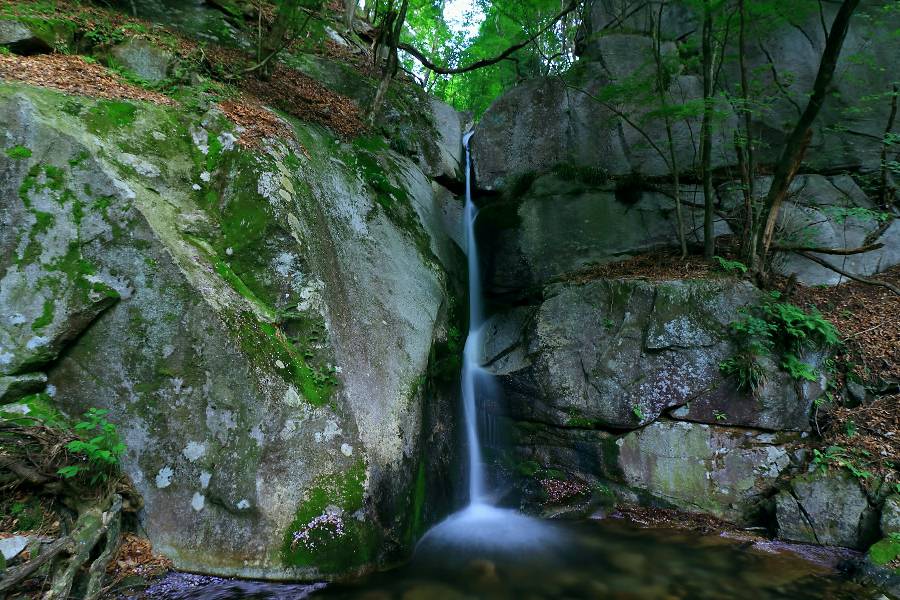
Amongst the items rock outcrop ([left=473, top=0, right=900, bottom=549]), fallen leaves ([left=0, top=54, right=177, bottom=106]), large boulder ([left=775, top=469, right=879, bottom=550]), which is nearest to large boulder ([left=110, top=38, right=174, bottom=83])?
fallen leaves ([left=0, top=54, right=177, bottom=106])

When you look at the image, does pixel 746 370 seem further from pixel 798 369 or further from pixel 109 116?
pixel 109 116

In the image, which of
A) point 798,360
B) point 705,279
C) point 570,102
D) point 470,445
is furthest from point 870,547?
point 570,102

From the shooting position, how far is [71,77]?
5039 mm

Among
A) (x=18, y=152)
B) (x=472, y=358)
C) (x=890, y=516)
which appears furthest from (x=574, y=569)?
(x=18, y=152)

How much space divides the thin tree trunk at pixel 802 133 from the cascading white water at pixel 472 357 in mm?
5071

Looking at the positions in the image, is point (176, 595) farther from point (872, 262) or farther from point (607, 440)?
point (872, 262)

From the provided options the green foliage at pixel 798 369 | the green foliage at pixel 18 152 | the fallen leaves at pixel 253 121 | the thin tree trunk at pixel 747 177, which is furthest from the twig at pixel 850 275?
the green foliage at pixel 18 152

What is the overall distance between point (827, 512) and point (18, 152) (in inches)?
375

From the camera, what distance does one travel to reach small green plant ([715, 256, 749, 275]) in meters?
7.50

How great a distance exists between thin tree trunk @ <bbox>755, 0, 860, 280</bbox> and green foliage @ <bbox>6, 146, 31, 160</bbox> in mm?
9561

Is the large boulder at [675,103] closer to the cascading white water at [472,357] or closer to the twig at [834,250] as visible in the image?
the cascading white water at [472,357]

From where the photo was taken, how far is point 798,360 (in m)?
6.60

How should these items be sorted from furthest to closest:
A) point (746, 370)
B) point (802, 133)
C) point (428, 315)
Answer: point (802, 133) → point (746, 370) → point (428, 315)

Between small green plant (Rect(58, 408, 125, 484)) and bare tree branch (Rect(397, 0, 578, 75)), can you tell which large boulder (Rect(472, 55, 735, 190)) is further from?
small green plant (Rect(58, 408, 125, 484))
